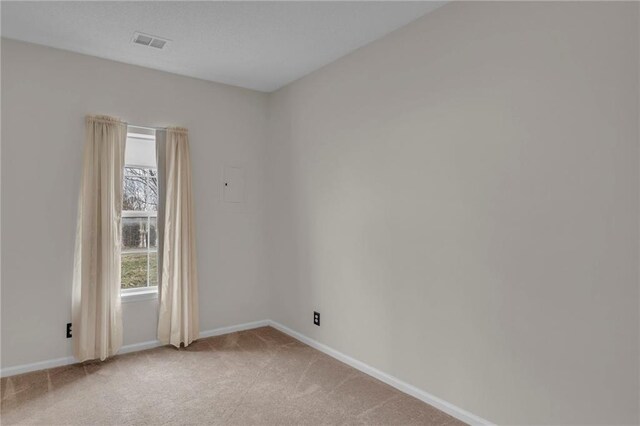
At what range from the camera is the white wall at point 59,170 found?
3035mm

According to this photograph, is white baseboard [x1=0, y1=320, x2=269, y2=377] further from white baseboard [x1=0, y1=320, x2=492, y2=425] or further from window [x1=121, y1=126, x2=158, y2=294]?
window [x1=121, y1=126, x2=158, y2=294]

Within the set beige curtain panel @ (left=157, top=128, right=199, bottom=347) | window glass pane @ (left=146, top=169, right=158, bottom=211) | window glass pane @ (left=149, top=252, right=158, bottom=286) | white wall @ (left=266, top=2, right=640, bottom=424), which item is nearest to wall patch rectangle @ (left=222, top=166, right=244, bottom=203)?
beige curtain panel @ (left=157, top=128, right=199, bottom=347)

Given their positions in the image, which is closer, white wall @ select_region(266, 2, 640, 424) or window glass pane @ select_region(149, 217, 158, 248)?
white wall @ select_region(266, 2, 640, 424)

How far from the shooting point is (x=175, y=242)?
368cm

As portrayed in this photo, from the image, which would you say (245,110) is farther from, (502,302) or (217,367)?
(502,302)

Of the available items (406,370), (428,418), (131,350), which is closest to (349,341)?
(406,370)

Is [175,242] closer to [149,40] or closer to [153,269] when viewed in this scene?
[153,269]

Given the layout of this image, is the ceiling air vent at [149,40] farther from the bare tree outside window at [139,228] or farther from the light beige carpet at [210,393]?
the light beige carpet at [210,393]

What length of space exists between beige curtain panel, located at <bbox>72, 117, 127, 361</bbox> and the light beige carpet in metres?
0.24

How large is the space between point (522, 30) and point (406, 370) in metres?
2.33

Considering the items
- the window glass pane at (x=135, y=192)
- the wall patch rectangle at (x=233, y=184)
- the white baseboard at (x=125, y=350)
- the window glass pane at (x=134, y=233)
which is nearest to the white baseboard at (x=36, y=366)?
the white baseboard at (x=125, y=350)

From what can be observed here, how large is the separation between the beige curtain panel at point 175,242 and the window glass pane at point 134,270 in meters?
0.22

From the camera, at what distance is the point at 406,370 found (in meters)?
2.78

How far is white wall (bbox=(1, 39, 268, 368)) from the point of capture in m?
3.04
